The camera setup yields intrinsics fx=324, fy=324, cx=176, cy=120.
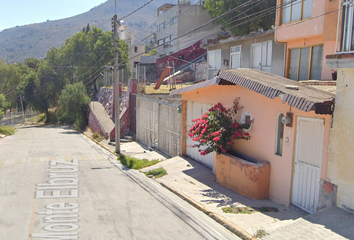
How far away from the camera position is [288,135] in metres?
8.46

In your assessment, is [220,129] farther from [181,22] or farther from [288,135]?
[181,22]

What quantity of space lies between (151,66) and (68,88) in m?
12.0

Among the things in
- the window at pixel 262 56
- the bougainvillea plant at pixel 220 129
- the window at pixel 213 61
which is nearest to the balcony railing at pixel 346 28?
the bougainvillea plant at pixel 220 129

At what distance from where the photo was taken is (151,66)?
44531 millimetres

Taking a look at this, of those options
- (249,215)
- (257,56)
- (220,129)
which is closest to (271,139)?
(220,129)

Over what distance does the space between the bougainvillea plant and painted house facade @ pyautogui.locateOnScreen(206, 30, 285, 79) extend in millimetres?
3932

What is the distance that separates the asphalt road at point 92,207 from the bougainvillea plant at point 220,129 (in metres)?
2.08

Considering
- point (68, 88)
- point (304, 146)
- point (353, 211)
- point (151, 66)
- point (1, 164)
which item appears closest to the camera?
point (353, 211)

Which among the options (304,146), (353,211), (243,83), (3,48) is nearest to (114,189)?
(243,83)

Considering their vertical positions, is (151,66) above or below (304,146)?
above

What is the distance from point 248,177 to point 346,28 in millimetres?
4530

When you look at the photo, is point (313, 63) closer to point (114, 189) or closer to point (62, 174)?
point (114, 189)

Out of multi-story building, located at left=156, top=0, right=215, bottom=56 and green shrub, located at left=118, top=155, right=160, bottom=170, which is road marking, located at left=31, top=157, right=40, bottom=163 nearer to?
green shrub, located at left=118, top=155, right=160, bottom=170

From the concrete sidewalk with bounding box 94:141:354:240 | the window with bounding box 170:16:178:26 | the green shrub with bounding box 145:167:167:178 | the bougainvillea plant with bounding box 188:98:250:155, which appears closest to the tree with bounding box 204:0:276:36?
the green shrub with bounding box 145:167:167:178
